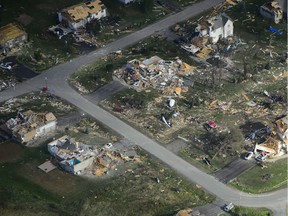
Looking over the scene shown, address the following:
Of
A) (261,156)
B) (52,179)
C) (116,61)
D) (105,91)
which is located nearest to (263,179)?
(261,156)

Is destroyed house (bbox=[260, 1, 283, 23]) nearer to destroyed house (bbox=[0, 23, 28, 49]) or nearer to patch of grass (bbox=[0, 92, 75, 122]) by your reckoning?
destroyed house (bbox=[0, 23, 28, 49])

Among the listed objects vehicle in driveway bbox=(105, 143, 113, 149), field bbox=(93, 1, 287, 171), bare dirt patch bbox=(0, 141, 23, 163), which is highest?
bare dirt patch bbox=(0, 141, 23, 163)

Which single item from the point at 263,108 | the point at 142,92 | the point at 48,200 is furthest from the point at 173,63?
the point at 48,200

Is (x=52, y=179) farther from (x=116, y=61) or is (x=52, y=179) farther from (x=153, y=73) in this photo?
(x=116, y=61)

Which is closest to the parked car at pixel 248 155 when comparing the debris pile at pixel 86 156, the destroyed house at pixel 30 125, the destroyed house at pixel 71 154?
the debris pile at pixel 86 156

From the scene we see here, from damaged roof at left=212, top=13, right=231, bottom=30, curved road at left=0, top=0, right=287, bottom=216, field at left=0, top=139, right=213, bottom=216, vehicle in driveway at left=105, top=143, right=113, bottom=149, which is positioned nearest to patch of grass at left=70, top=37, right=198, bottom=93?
curved road at left=0, top=0, right=287, bottom=216

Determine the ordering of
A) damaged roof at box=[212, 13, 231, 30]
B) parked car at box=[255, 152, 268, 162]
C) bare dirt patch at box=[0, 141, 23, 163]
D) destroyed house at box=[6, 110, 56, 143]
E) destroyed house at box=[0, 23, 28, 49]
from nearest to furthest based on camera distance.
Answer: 1. bare dirt patch at box=[0, 141, 23, 163]
2. parked car at box=[255, 152, 268, 162]
3. destroyed house at box=[6, 110, 56, 143]
4. destroyed house at box=[0, 23, 28, 49]
5. damaged roof at box=[212, 13, 231, 30]
